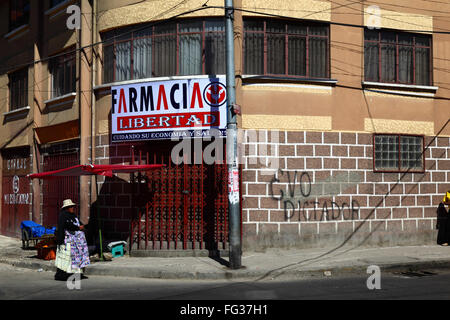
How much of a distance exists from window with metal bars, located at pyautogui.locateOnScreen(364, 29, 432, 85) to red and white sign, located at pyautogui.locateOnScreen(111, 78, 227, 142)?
4.42m

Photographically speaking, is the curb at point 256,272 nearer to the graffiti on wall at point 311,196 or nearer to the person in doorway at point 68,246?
the person in doorway at point 68,246

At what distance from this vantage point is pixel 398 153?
1409 centimetres

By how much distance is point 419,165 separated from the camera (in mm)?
14273

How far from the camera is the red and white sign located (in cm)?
1282

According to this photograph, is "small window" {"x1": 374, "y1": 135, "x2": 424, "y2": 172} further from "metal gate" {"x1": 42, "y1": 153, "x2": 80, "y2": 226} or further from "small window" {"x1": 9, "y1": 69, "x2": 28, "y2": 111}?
"small window" {"x1": 9, "y1": 69, "x2": 28, "y2": 111}

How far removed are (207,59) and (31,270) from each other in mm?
6767

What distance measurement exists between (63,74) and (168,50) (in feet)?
15.0

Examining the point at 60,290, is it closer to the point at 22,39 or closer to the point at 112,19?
the point at 112,19

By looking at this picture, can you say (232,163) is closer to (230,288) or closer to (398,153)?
(230,288)

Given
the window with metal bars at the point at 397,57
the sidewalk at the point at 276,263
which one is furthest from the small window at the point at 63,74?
the window with metal bars at the point at 397,57

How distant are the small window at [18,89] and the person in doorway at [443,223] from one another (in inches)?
563

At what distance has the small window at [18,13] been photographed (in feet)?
60.5

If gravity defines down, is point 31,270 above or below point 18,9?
below

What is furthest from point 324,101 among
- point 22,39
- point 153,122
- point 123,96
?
point 22,39
